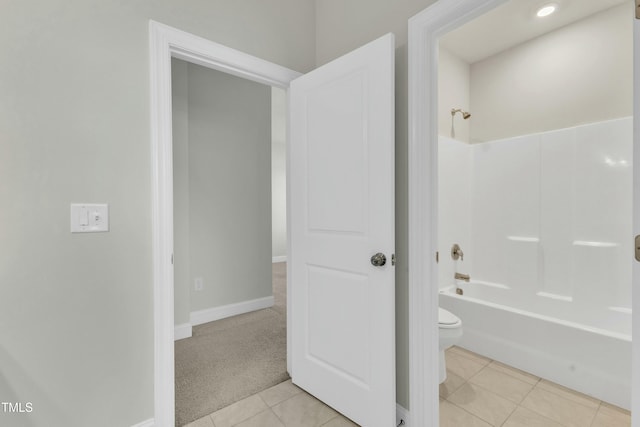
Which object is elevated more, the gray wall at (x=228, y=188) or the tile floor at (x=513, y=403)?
the gray wall at (x=228, y=188)

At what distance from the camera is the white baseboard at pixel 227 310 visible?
9.62ft

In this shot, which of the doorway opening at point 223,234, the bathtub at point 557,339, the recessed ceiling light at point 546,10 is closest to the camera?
the bathtub at point 557,339

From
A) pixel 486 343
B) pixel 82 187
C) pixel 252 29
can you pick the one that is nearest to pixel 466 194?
pixel 486 343

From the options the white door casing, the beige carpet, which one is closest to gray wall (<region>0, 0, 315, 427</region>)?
the beige carpet

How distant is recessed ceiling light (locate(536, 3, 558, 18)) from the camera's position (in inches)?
86.6

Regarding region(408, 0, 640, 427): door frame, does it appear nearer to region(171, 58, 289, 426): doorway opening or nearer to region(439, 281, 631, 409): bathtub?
region(171, 58, 289, 426): doorway opening

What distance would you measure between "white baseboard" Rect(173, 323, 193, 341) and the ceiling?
3.64m

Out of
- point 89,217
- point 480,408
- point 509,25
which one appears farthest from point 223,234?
point 509,25

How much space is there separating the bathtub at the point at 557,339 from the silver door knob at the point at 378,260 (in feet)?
4.70

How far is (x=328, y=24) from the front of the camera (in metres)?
1.99

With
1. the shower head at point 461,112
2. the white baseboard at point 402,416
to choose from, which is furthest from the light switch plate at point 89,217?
the shower head at point 461,112

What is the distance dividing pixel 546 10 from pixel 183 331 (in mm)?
4105

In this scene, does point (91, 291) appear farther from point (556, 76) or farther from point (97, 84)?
point (556, 76)

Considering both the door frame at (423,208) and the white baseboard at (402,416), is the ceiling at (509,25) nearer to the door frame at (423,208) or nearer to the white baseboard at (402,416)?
the door frame at (423,208)
